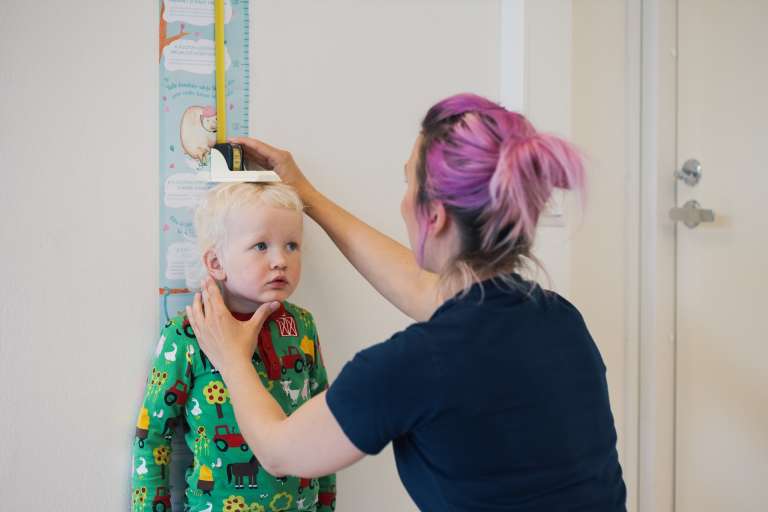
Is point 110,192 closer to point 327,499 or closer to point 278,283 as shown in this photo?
point 278,283

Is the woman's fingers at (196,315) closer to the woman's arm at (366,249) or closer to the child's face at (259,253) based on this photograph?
the child's face at (259,253)

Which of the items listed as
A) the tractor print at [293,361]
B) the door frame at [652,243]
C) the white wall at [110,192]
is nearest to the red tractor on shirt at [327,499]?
the white wall at [110,192]

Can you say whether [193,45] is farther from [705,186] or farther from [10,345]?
[705,186]

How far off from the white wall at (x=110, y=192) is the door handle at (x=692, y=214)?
2.53 feet

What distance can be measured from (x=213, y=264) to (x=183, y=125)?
0.27m

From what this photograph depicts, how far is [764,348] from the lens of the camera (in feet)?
5.75

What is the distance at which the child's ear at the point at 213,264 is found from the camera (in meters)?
1.16

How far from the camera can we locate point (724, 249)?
1.76 metres

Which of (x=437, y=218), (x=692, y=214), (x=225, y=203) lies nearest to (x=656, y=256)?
(x=692, y=214)

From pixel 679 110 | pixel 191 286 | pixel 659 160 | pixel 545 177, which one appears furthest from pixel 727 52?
pixel 191 286

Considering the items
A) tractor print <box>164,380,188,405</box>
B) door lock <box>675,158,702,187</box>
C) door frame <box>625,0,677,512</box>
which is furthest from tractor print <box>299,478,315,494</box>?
door lock <box>675,158,702,187</box>

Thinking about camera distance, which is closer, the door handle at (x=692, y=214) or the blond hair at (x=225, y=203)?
the blond hair at (x=225, y=203)

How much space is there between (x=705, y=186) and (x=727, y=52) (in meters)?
0.34

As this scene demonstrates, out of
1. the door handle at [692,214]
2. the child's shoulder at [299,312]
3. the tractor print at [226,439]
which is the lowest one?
the tractor print at [226,439]
